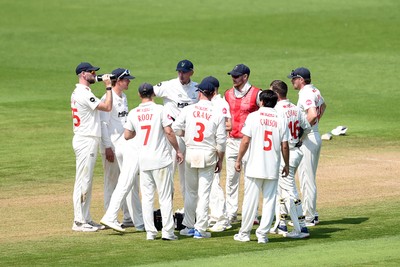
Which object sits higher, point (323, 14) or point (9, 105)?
point (323, 14)

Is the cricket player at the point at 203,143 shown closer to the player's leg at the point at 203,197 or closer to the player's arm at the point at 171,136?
the player's leg at the point at 203,197

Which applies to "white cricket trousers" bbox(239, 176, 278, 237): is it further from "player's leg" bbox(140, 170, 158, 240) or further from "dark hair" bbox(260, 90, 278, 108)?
"player's leg" bbox(140, 170, 158, 240)

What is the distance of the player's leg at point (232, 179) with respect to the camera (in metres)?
18.5

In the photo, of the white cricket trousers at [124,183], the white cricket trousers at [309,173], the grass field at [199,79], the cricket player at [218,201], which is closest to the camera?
the grass field at [199,79]

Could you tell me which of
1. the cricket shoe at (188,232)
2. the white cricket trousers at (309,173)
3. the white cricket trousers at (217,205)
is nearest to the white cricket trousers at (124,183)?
the cricket shoe at (188,232)

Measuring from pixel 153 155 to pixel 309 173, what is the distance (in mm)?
2828

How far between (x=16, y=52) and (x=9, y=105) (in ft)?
30.1

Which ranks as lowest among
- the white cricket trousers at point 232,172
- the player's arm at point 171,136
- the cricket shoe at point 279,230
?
the cricket shoe at point 279,230

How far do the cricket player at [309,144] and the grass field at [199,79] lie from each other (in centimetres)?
37

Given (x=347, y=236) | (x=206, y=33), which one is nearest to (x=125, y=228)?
(x=347, y=236)

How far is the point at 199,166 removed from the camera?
56.5 ft

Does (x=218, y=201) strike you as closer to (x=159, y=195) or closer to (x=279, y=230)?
(x=279, y=230)

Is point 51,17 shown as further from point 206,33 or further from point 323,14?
point 323,14

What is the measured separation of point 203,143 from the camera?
56.6ft
